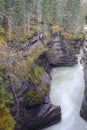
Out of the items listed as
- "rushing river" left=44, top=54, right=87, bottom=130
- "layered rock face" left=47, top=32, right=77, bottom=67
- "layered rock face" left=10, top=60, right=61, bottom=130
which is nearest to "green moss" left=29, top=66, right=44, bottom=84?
"layered rock face" left=10, top=60, right=61, bottom=130

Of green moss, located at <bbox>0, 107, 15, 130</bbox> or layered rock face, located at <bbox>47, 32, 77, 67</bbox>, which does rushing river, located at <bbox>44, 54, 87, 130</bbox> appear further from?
green moss, located at <bbox>0, 107, 15, 130</bbox>

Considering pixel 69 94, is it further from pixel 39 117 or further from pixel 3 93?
pixel 3 93

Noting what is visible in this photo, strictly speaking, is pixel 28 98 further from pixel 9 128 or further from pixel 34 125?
pixel 9 128

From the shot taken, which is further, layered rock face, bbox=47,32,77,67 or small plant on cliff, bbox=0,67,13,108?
layered rock face, bbox=47,32,77,67

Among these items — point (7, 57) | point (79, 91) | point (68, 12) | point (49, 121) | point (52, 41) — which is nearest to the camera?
point (7, 57)

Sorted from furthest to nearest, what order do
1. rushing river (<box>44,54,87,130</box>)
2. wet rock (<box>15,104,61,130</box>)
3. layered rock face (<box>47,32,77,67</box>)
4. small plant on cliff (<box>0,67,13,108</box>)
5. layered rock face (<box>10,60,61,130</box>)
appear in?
layered rock face (<box>47,32,77,67</box>) < rushing river (<box>44,54,87,130</box>) < wet rock (<box>15,104,61,130</box>) < layered rock face (<box>10,60,61,130</box>) < small plant on cliff (<box>0,67,13,108</box>)

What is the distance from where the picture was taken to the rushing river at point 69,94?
30469 millimetres

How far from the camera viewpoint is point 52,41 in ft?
167

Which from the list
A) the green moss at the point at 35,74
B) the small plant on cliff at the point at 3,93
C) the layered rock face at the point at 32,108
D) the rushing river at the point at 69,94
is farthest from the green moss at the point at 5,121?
the rushing river at the point at 69,94

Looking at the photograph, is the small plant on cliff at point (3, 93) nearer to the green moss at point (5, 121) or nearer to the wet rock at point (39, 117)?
the green moss at point (5, 121)

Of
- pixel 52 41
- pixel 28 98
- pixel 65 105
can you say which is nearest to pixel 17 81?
pixel 28 98

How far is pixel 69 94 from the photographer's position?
38250 mm

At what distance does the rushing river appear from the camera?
30469 mm

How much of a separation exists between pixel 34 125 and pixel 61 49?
27.3m
